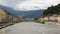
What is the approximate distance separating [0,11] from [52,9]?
1307 inches

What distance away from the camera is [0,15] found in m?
123

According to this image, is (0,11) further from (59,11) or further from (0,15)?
(59,11)

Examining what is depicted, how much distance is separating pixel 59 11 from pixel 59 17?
3.87m

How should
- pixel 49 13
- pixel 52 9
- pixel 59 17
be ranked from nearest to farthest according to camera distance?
pixel 59 17 < pixel 52 9 < pixel 49 13


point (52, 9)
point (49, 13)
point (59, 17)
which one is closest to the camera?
point (59, 17)

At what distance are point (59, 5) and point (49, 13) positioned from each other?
2053 centimetres

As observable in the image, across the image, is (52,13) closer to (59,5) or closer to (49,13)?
(49,13)

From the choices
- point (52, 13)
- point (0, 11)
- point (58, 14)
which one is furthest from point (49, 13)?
point (0, 11)

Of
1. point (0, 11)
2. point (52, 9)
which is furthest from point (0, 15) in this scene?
point (52, 9)

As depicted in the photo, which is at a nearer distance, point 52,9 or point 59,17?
point 59,17

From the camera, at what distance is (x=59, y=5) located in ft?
397

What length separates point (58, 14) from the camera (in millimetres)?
120938

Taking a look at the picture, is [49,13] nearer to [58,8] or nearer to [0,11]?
[58,8]

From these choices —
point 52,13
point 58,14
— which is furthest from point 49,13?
point 58,14
